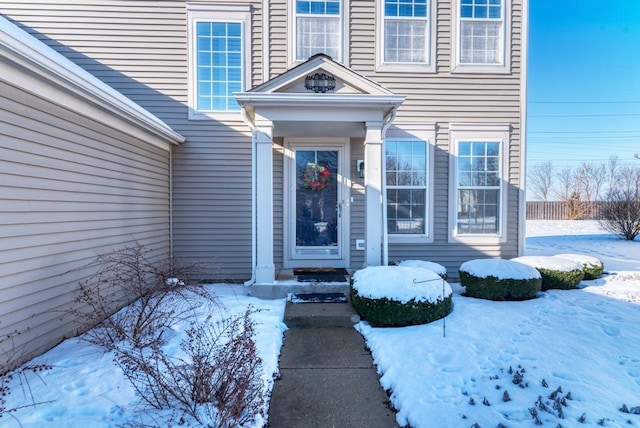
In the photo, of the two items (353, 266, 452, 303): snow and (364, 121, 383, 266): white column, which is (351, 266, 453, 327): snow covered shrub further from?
(364, 121, 383, 266): white column

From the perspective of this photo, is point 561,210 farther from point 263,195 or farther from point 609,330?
point 263,195

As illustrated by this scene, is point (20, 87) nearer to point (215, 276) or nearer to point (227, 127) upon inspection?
point (227, 127)

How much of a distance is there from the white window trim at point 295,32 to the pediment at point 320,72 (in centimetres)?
140

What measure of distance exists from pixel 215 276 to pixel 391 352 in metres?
3.76

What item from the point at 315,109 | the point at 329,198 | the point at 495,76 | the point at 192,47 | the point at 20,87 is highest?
the point at 192,47

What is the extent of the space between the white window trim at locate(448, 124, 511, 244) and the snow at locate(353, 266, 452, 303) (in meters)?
2.31

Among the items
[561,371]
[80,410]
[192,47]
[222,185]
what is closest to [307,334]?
[80,410]

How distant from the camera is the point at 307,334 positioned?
3830 mm

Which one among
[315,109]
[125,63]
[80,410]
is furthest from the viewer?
[125,63]

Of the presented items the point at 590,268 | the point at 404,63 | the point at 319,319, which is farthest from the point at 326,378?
the point at 590,268

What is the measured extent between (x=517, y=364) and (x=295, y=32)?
5930mm

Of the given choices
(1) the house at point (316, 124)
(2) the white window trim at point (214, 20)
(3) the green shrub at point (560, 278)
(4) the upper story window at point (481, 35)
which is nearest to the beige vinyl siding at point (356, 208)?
(1) the house at point (316, 124)

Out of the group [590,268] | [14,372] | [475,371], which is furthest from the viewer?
[590,268]

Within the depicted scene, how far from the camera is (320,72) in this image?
4742 millimetres
